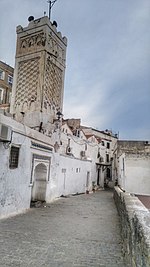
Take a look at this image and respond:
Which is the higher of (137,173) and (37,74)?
(37,74)

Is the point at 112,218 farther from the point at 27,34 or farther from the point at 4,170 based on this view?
the point at 27,34

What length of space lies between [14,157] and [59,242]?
13.4 ft

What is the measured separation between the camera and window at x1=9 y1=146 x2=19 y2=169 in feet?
26.5

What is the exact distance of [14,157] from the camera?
328 inches

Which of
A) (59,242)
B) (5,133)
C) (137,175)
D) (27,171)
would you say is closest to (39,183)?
(27,171)

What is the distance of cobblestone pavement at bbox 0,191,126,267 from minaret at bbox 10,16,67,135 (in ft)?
21.1

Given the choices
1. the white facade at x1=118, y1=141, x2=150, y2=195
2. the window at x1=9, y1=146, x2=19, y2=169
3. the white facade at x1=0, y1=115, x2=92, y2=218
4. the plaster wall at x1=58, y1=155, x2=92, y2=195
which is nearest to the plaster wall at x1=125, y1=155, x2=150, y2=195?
Result: the white facade at x1=118, y1=141, x2=150, y2=195

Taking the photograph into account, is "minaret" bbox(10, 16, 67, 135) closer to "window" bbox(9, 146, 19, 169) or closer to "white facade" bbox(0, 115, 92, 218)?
"white facade" bbox(0, 115, 92, 218)

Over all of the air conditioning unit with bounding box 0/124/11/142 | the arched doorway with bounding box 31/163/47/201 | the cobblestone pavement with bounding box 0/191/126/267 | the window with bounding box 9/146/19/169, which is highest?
the air conditioning unit with bounding box 0/124/11/142

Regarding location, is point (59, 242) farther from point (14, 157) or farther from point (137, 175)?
point (137, 175)

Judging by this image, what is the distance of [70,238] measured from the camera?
222 inches

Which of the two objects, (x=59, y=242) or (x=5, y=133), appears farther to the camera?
(x=5, y=133)

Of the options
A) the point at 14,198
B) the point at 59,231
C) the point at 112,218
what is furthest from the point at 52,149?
the point at 59,231

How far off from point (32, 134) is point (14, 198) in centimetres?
293
